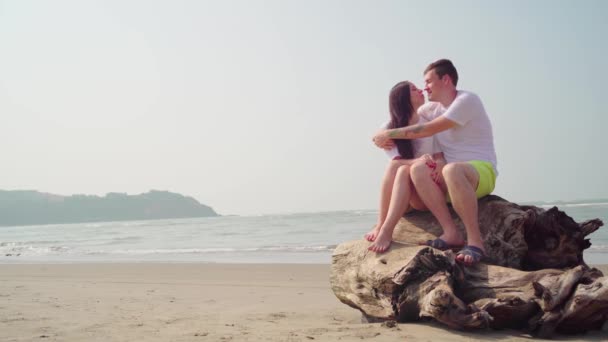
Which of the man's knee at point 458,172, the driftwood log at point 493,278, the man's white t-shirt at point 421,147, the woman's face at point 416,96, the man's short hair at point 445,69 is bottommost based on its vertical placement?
the driftwood log at point 493,278

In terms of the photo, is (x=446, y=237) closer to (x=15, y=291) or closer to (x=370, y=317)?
(x=370, y=317)

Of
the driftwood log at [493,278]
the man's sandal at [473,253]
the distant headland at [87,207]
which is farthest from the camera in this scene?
the distant headland at [87,207]

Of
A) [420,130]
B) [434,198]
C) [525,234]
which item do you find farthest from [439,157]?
[525,234]

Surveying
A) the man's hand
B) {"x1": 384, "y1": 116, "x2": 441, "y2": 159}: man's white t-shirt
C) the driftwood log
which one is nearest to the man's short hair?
{"x1": 384, "y1": 116, "x2": 441, "y2": 159}: man's white t-shirt

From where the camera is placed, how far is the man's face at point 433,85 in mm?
4422

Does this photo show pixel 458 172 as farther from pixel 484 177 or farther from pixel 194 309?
pixel 194 309

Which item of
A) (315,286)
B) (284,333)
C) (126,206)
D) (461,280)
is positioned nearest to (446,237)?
(461,280)

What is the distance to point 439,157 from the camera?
15.0 ft

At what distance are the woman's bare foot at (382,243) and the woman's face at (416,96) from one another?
121cm

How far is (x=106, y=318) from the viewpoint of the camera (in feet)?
15.3

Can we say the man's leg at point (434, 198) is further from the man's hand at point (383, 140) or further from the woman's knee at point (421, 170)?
the man's hand at point (383, 140)

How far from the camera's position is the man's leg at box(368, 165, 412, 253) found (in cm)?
420

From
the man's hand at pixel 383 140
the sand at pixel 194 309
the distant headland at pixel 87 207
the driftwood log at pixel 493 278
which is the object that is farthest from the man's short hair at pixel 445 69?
the distant headland at pixel 87 207

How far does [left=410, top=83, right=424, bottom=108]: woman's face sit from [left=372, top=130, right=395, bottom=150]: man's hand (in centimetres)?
38
